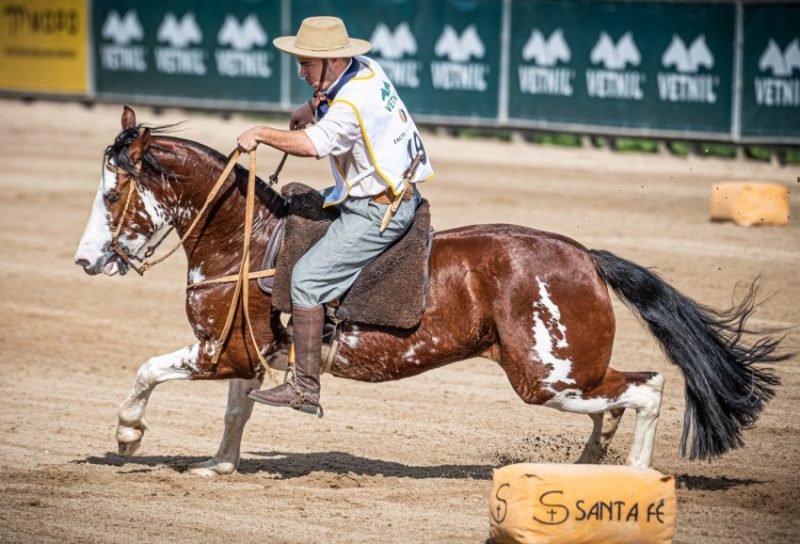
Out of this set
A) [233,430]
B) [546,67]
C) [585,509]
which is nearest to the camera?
[585,509]

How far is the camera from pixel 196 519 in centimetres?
634

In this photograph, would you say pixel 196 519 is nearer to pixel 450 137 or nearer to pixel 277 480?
pixel 277 480

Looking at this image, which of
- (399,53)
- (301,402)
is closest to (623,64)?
(399,53)

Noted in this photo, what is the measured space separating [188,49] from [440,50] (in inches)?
230

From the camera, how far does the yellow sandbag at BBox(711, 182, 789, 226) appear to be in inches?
586

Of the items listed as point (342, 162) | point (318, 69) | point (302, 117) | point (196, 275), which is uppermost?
point (318, 69)

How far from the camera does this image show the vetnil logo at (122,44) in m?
25.0

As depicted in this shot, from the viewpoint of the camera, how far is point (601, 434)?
22.7ft

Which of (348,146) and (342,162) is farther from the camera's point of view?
(342,162)

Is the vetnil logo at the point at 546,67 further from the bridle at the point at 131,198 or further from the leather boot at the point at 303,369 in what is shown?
the leather boot at the point at 303,369

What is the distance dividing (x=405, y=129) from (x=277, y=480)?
2.27 meters

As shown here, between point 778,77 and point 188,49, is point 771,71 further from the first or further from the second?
point 188,49

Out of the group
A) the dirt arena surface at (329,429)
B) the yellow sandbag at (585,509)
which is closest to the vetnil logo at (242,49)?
the dirt arena surface at (329,429)

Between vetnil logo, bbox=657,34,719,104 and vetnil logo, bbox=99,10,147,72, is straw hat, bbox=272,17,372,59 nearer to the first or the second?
vetnil logo, bbox=657,34,719,104
